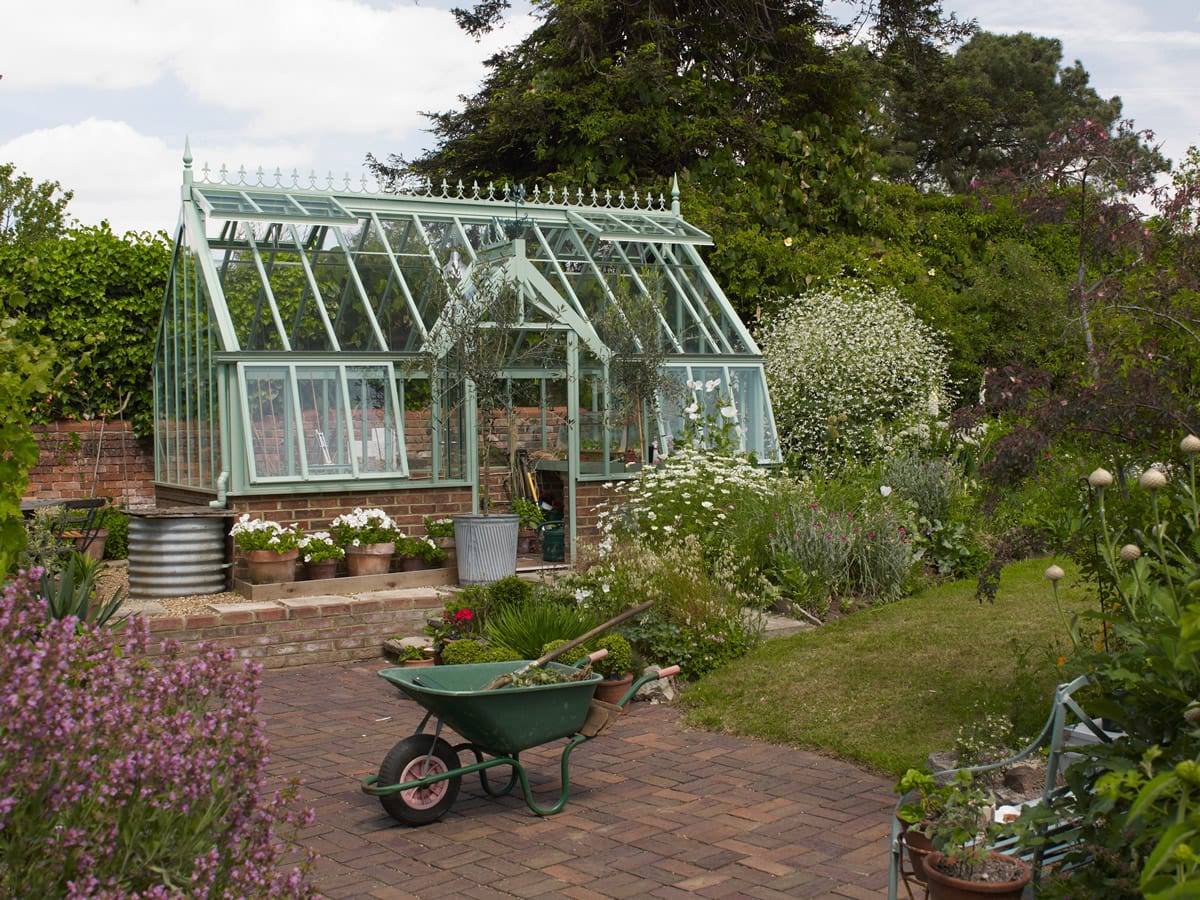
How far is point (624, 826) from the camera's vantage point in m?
5.73

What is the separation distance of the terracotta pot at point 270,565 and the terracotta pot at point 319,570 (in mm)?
303

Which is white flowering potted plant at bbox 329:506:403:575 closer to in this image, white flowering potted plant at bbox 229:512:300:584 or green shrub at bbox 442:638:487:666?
white flowering potted plant at bbox 229:512:300:584

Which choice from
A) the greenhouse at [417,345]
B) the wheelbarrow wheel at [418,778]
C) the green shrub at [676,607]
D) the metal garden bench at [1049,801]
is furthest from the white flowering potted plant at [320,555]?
the metal garden bench at [1049,801]

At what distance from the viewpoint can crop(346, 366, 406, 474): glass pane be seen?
11.5m

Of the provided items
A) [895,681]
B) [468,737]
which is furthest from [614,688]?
[468,737]

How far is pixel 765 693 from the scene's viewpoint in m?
7.93

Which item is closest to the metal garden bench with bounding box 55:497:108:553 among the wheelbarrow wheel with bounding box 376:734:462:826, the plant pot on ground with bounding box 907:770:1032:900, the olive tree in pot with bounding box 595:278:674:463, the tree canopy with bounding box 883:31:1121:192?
the olive tree in pot with bounding box 595:278:674:463

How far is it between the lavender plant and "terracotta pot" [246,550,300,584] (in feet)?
22.2

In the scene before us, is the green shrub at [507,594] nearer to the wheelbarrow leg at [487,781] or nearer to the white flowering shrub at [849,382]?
the wheelbarrow leg at [487,781]

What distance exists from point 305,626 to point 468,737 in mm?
4247

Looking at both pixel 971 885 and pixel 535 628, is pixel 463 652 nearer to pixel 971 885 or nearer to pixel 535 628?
pixel 535 628

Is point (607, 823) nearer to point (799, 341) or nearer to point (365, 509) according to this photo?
point (365, 509)

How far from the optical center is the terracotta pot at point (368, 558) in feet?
35.3

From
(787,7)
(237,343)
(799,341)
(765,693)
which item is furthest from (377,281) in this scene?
(787,7)
